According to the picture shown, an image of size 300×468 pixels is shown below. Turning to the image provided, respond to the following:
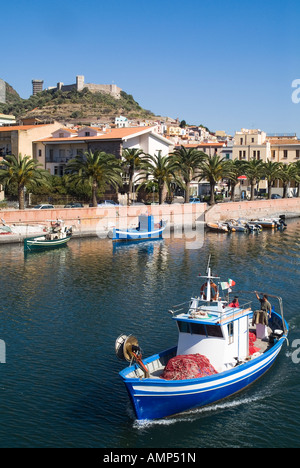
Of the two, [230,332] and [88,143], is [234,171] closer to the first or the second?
[88,143]

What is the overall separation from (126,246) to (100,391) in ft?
134

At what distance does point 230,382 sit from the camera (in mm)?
23297

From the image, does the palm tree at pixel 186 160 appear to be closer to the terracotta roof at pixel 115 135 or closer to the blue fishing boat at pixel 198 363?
the terracotta roof at pixel 115 135

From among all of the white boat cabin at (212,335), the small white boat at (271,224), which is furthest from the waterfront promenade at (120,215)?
the white boat cabin at (212,335)

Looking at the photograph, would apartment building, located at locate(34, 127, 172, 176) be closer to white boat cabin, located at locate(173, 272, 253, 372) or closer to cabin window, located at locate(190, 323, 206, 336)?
white boat cabin, located at locate(173, 272, 253, 372)

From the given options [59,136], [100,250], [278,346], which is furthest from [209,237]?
[278,346]

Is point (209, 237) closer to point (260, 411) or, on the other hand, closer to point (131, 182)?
point (131, 182)

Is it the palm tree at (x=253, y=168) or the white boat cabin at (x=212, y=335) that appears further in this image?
the palm tree at (x=253, y=168)

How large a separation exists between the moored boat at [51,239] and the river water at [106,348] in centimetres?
141

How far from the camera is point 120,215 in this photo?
7419 centimetres

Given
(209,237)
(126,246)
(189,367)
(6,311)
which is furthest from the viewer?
(209,237)

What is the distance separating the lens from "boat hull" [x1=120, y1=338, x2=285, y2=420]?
21.0m

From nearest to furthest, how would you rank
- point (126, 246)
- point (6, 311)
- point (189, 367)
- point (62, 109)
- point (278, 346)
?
point (189, 367) → point (278, 346) → point (6, 311) → point (126, 246) → point (62, 109)

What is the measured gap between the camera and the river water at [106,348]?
68.7 feet
